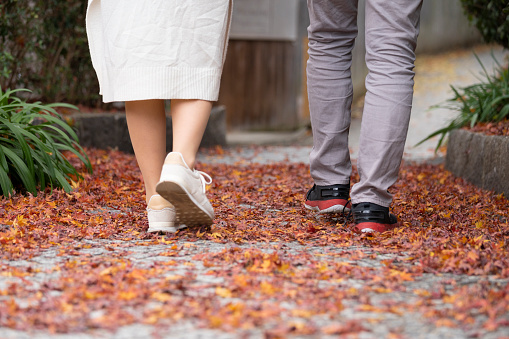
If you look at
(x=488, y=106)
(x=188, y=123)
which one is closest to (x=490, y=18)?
(x=488, y=106)

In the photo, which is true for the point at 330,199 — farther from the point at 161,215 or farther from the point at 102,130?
the point at 102,130

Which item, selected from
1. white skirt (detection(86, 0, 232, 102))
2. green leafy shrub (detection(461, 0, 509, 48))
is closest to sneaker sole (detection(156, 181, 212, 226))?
white skirt (detection(86, 0, 232, 102))

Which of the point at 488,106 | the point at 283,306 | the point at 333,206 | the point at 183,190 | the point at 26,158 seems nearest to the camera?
the point at 283,306

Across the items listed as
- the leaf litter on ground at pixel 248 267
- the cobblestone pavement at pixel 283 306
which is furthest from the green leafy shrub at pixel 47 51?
the cobblestone pavement at pixel 283 306

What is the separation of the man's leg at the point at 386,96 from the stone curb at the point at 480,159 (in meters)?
1.03

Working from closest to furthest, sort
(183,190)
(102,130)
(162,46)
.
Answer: (183,190) → (162,46) → (102,130)

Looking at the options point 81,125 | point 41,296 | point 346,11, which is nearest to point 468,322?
point 41,296

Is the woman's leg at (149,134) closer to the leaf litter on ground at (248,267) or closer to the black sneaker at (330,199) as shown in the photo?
the leaf litter on ground at (248,267)

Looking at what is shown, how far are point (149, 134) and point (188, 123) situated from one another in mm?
164

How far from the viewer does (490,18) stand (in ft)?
12.4

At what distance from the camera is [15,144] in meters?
2.76

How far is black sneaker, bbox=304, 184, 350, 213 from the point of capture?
233 cm

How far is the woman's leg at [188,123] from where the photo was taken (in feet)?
6.57

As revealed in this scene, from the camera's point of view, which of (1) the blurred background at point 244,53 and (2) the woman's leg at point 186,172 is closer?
(2) the woman's leg at point 186,172
